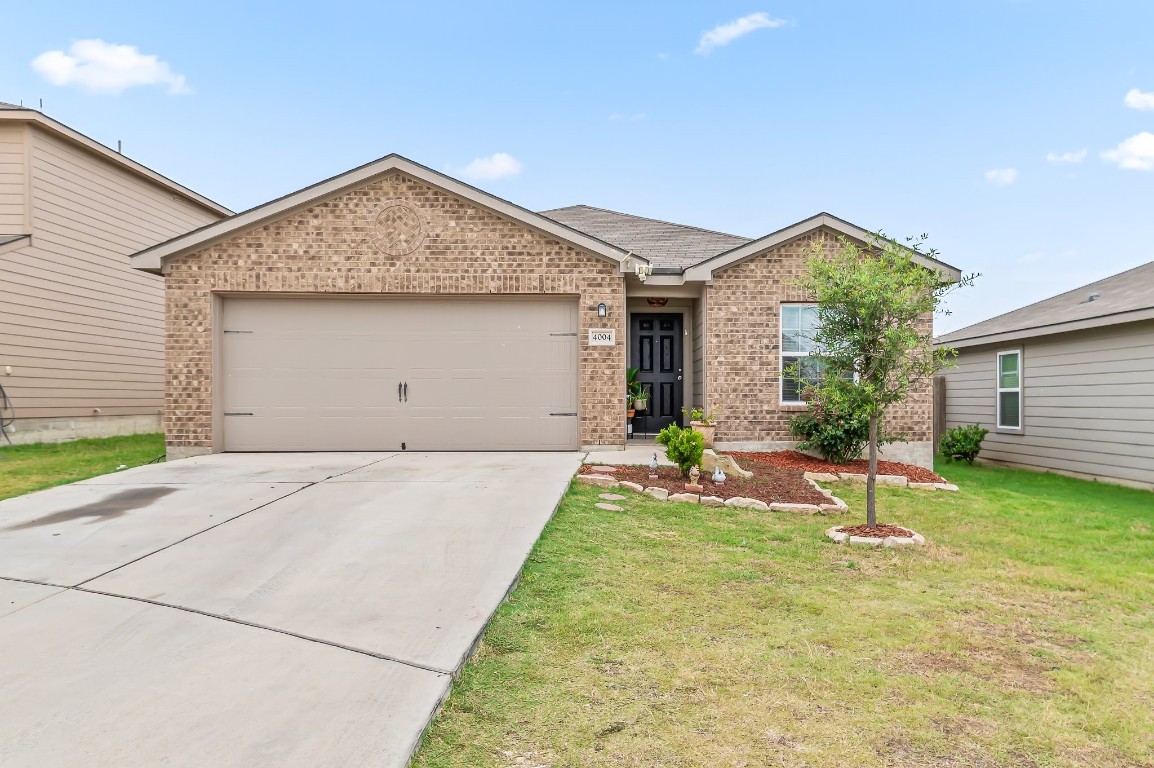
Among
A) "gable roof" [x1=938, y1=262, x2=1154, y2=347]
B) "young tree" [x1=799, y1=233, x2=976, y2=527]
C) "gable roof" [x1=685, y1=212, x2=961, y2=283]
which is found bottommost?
"young tree" [x1=799, y1=233, x2=976, y2=527]

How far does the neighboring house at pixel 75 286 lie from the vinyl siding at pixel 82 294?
0.02 metres

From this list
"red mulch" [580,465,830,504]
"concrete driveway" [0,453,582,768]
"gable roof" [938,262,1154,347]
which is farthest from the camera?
"gable roof" [938,262,1154,347]

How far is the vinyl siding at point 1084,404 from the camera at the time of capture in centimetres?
1062

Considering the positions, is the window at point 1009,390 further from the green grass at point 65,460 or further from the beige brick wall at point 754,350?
the green grass at point 65,460

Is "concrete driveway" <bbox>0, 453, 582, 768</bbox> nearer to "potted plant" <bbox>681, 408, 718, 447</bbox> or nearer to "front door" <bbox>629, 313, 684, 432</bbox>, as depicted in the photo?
"potted plant" <bbox>681, 408, 718, 447</bbox>

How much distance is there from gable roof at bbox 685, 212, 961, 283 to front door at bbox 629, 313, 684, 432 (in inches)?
73.8

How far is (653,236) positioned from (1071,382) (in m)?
7.88

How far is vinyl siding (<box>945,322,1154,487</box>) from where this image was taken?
1062 centimetres

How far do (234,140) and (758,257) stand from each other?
13786 millimetres

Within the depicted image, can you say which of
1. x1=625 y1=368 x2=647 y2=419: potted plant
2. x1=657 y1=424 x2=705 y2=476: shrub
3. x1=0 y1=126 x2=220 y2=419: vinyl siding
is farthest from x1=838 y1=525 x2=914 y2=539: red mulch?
x1=0 y1=126 x2=220 y2=419: vinyl siding

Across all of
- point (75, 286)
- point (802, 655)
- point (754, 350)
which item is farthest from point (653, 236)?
point (75, 286)

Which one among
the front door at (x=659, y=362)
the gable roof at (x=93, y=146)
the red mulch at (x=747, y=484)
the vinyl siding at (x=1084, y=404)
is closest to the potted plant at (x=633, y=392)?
the front door at (x=659, y=362)

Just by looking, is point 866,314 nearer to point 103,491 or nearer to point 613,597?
point 613,597

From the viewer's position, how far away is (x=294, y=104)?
1756 cm
